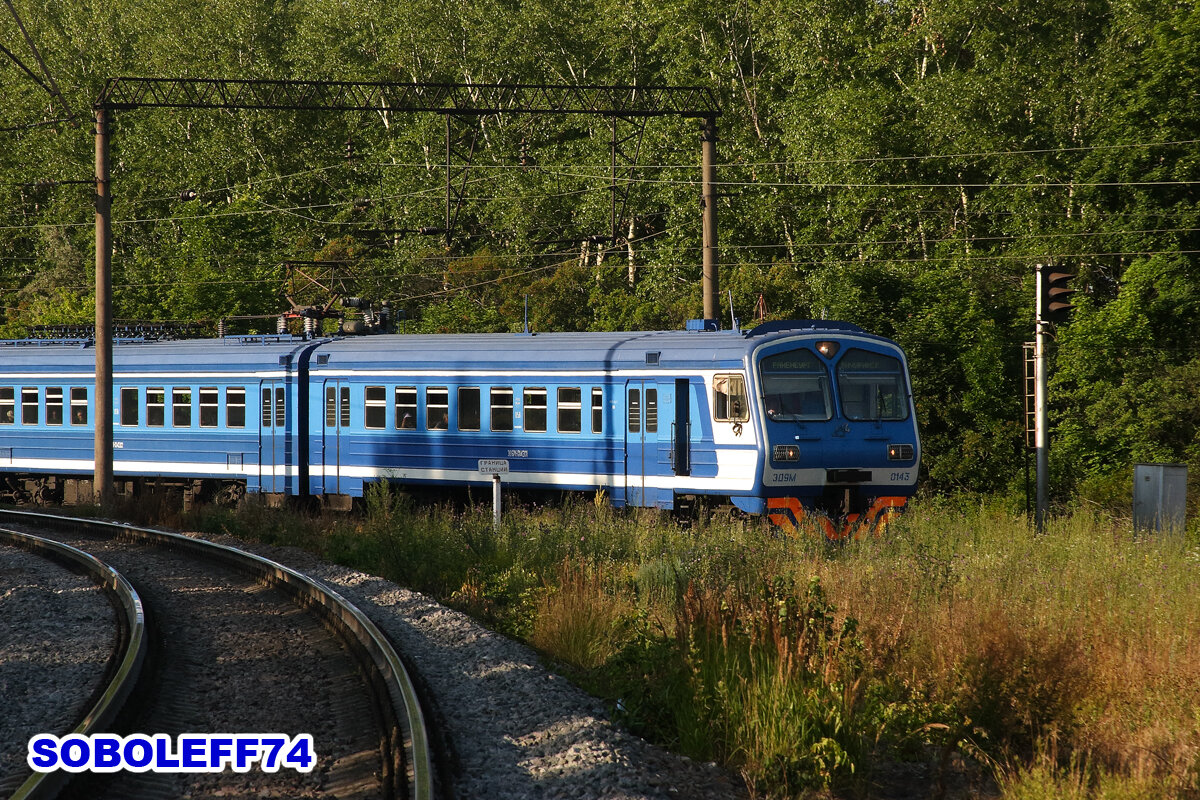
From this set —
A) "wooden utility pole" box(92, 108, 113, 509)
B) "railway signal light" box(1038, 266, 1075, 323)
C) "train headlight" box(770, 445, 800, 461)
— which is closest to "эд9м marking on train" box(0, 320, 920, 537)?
"train headlight" box(770, 445, 800, 461)

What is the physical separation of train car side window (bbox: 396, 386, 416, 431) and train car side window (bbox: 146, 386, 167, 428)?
5685 mm

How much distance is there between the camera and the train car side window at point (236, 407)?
22312mm

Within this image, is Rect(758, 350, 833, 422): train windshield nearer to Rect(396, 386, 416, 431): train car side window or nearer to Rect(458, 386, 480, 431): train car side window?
Rect(458, 386, 480, 431): train car side window

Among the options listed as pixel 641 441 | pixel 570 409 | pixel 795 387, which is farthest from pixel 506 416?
pixel 795 387

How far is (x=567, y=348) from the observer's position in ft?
60.7

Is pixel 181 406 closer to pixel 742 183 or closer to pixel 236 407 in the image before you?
pixel 236 407

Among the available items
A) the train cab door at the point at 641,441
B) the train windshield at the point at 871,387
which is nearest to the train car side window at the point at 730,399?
the train cab door at the point at 641,441

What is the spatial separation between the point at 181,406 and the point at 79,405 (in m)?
2.86

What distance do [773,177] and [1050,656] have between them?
2897 centimetres

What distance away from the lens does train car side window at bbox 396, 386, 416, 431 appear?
2017cm

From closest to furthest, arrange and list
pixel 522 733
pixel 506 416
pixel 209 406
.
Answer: pixel 522 733 < pixel 506 416 < pixel 209 406

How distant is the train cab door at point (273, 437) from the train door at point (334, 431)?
2.93ft

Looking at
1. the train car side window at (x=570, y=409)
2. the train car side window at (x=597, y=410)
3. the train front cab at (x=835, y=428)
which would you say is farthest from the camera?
the train car side window at (x=570, y=409)

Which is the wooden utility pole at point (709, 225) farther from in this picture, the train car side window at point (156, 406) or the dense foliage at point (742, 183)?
the train car side window at point (156, 406)
